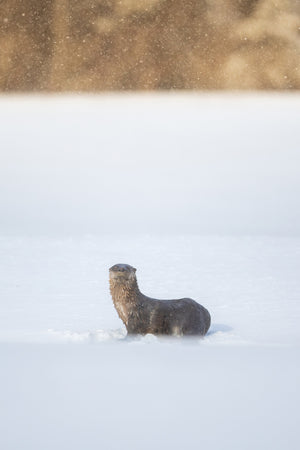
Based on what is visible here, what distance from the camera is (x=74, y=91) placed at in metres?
10.9

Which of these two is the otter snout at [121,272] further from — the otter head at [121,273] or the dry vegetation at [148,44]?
the dry vegetation at [148,44]

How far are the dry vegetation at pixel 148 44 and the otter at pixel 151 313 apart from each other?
6782 mm

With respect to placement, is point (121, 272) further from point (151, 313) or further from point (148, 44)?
point (148, 44)

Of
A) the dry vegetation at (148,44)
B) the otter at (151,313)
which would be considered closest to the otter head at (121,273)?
the otter at (151,313)

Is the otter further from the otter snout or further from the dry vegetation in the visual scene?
the dry vegetation

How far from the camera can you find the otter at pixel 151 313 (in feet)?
13.9

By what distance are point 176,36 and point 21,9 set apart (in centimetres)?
212

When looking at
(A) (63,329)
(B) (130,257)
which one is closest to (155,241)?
(B) (130,257)

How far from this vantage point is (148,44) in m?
10.8

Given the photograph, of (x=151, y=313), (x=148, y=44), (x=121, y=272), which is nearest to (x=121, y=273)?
(x=121, y=272)

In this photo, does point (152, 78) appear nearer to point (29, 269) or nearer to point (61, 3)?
point (61, 3)

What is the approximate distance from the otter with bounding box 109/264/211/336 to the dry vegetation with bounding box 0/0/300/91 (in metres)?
6.78

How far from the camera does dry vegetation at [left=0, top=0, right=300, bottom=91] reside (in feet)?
35.1

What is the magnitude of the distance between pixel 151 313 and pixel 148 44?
7.18 metres
